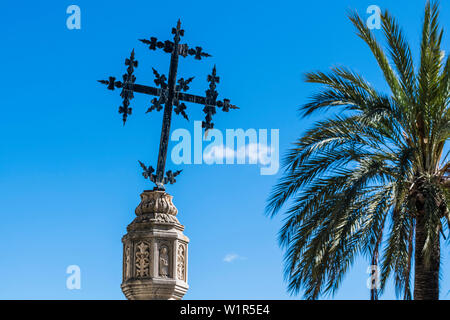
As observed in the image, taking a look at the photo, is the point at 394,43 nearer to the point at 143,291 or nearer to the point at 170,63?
the point at 170,63

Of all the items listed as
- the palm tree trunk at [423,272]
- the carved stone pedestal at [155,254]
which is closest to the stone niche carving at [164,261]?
the carved stone pedestal at [155,254]

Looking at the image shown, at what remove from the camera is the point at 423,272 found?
13703mm

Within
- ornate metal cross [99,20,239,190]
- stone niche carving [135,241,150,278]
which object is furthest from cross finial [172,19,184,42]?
stone niche carving [135,241,150,278]

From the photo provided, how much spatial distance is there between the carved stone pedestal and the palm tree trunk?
4166 mm

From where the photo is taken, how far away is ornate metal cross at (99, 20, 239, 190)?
11.9 meters

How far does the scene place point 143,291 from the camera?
11352 millimetres

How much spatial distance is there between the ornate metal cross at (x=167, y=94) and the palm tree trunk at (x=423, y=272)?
378cm

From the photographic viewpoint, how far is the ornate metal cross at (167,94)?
→ 39.0ft

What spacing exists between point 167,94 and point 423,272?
203 inches

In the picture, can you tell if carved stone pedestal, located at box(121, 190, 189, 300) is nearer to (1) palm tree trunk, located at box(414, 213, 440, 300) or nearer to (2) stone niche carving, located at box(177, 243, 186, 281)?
(2) stone niche carving, located at box(177, 243, 186, 281)

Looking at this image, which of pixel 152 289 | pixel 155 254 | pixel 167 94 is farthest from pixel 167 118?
pixel 152 289

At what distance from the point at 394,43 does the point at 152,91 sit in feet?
15.5
